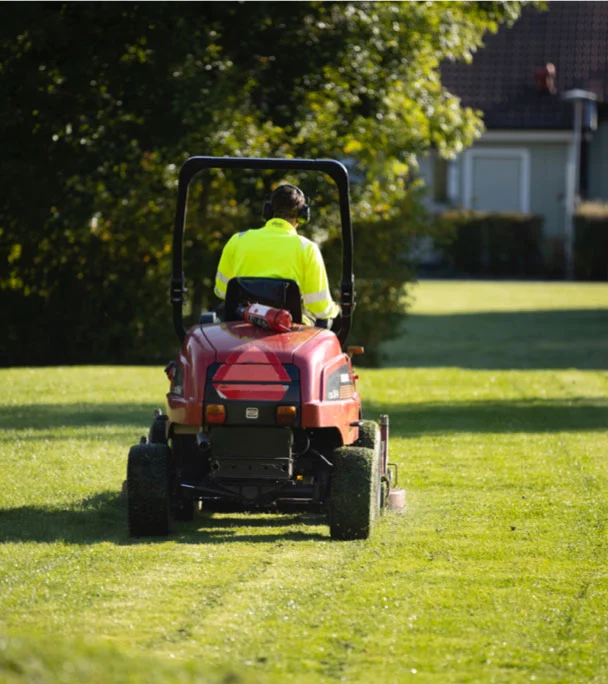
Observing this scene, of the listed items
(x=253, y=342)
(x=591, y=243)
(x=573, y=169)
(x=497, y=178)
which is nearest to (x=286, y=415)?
(x=253, y=342)

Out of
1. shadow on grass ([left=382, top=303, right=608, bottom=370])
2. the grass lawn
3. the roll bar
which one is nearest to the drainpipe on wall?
shadow on grass ([left=382, top=303, right=608, bottom=370])

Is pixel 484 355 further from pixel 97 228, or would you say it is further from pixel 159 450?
pixel 159 450

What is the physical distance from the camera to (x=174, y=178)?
1859 centimetres

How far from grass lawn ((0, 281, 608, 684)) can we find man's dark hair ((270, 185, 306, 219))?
1.79 metres

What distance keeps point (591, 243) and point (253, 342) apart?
3473 centimetres

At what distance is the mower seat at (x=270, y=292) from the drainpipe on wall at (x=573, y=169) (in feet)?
113

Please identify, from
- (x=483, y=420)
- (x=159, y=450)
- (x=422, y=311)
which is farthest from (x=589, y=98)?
(x=159, y=450)

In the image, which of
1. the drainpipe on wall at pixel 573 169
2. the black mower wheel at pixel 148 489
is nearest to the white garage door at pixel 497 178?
the drainpipe on wall at pixel 573 169

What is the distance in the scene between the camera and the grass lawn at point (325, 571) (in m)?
5.85

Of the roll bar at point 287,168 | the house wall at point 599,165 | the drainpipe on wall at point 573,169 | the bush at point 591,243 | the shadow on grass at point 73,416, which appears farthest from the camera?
the house wall at point 599,165

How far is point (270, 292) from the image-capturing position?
8.66 metres

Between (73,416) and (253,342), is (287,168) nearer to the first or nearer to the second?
(253,342)

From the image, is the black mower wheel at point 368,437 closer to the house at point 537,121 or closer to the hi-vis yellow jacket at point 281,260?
the hi-vis yellow jacket at point 281,260

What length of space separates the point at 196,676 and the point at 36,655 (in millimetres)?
522
